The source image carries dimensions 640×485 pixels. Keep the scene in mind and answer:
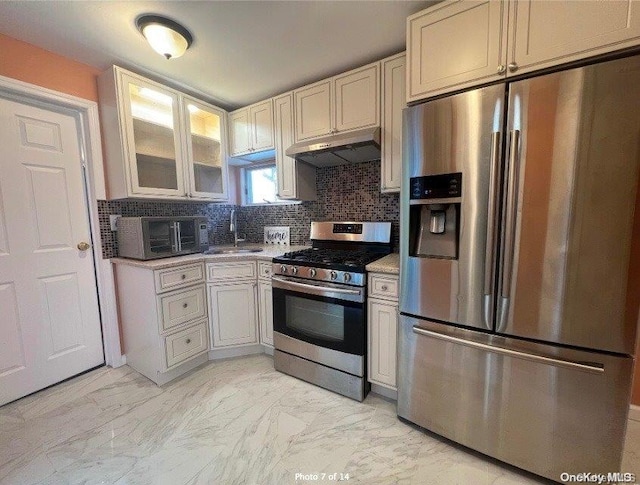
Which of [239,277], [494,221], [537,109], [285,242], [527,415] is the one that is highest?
[537,109]

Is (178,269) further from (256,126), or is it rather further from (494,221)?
(494,221)

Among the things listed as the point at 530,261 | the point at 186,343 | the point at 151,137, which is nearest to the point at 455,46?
the point at 530,261

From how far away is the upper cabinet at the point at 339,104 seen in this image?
1.95 m

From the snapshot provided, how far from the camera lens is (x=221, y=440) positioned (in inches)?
59.8

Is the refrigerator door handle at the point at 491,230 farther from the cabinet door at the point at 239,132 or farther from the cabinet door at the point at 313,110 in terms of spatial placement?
the cabinet door at the point at 239,132

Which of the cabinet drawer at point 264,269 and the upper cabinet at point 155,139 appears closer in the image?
the upper cabinet at point 155,139

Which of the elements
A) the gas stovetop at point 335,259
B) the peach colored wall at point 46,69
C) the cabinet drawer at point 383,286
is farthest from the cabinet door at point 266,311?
the peach colored wall at point 46,69

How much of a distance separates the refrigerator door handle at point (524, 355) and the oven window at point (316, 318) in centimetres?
59

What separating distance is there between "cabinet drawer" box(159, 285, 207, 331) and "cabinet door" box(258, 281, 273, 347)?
1.56 ft

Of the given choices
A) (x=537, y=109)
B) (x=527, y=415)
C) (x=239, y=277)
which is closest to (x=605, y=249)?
(x=537, y=109)

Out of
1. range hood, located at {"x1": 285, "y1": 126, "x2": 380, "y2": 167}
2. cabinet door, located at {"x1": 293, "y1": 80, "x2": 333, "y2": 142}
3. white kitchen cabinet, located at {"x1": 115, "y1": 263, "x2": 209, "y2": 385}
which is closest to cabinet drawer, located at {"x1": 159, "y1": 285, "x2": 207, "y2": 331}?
white kitchen cabinet, located at {"x1": 115, "y1": 263, "x2": 209, "y2": 385}

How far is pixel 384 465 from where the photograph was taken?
1.36 meters

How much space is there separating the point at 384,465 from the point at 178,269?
1.84m

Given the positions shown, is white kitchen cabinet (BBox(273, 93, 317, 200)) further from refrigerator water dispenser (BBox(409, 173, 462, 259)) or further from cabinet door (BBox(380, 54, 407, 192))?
refrigerator water dispenser (BBox(409, 173, 462, 259))
